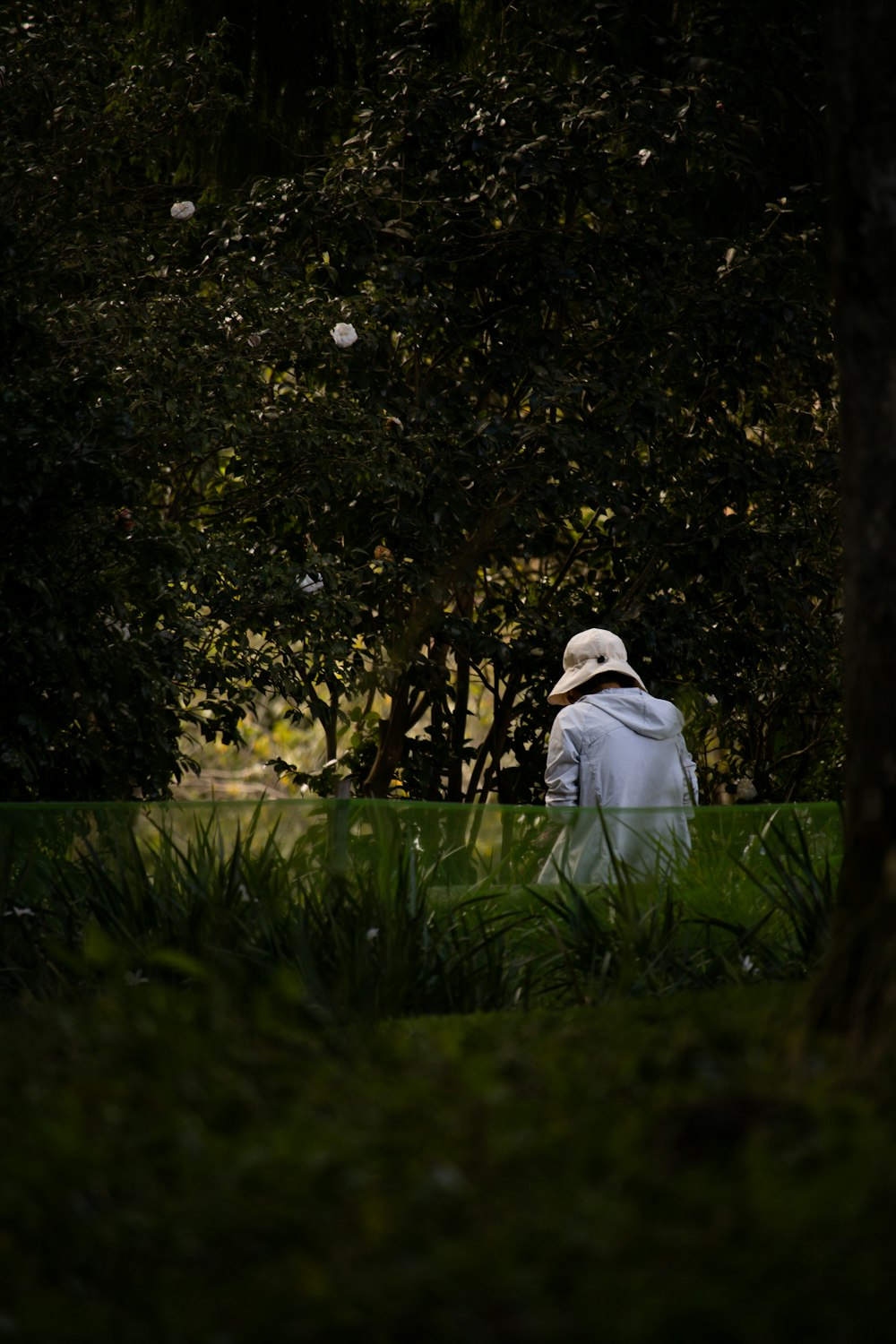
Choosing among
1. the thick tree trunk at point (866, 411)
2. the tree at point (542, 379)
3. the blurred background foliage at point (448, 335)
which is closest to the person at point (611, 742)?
the blurred background foliage at point (448, 335)

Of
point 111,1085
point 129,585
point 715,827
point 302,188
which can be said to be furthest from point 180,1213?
point 302,188

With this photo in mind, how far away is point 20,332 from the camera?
6.29 meters

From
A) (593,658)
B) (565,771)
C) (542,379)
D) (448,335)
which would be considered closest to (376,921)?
(565,771)

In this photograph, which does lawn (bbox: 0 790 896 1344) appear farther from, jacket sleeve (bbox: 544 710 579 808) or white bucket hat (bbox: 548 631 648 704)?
white bucket hat (bbox: 548 631 648 704)

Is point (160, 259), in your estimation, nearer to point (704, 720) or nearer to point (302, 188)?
point (302, 188)

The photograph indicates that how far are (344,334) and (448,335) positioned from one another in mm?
1541

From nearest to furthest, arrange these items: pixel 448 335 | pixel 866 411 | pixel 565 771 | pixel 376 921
A: pixel 866 411 < pixel 376 921 < pixel 565 771 < pixel 448 335

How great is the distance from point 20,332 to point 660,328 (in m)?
4.29

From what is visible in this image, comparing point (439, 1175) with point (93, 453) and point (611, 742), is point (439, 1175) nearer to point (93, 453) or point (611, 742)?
point (611, 742)

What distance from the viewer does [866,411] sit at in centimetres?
296

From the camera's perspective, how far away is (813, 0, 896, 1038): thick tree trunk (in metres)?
2.90

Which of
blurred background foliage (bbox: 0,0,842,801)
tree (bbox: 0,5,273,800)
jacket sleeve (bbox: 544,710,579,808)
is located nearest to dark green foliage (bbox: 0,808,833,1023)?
jacket sleeve (bbox: 544,710,579,808)

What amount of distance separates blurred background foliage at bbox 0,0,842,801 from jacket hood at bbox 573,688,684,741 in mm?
1954

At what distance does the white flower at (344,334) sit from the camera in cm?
769
